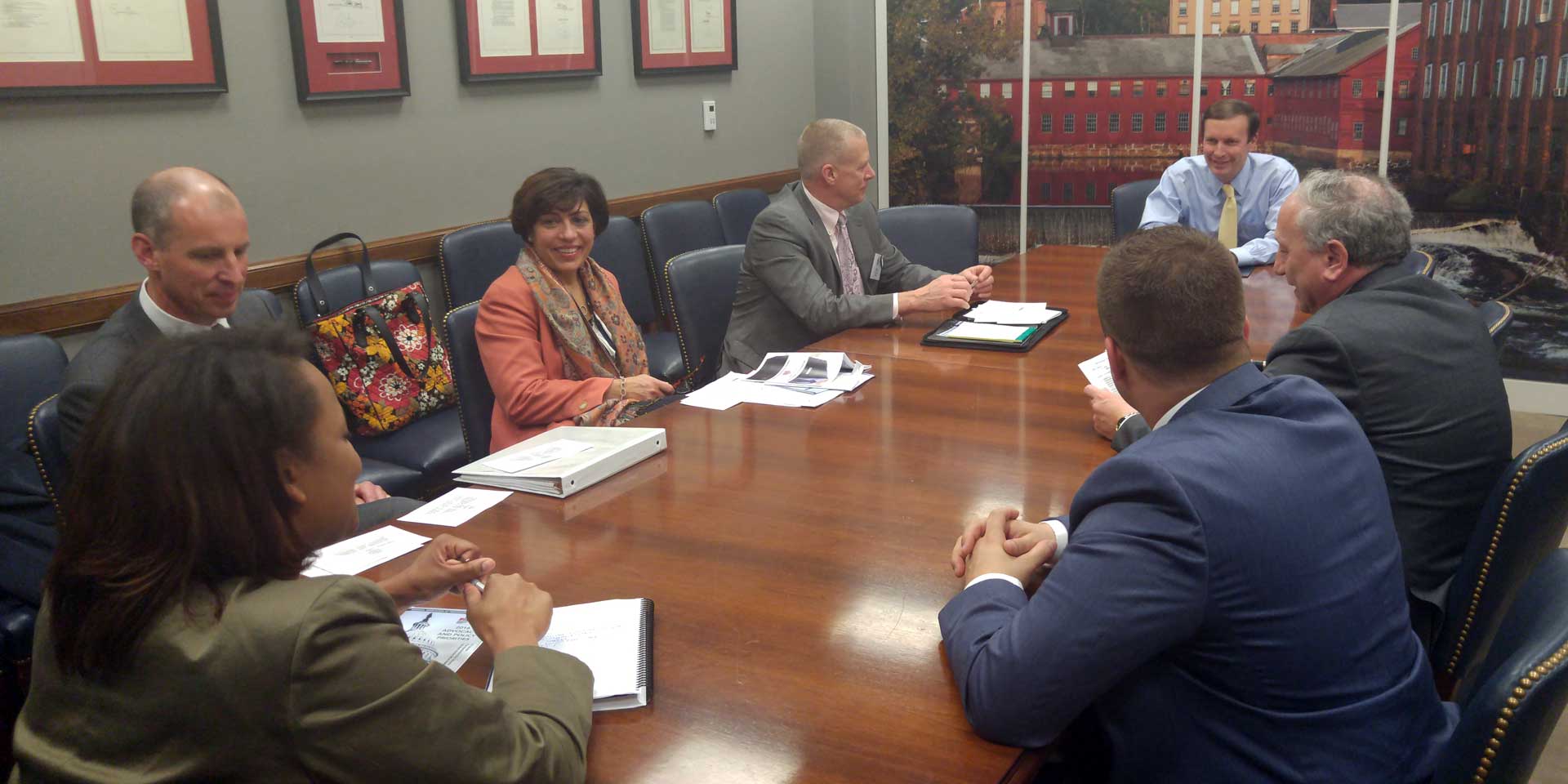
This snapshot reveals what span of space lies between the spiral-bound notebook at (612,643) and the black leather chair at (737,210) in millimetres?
3600

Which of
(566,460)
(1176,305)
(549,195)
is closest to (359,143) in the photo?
(549,195)

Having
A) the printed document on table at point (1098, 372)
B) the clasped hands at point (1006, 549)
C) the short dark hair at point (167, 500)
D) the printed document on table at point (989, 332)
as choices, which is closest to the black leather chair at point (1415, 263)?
the printed document on table at point (1098, 372)

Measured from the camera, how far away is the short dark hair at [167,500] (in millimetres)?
973

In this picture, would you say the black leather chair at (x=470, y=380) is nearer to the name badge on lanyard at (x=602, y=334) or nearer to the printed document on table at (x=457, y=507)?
the name badge on lanyard at (x=602, y=334)

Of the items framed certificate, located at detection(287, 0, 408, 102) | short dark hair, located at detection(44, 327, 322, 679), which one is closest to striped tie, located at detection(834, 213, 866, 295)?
framed certificate, located at detection(287, 0, 408, 102)

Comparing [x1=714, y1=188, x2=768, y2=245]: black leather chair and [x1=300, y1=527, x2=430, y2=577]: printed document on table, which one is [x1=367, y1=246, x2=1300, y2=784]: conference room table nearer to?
[x1=300, y1=527, x2=430, y2=577]: printed document on table

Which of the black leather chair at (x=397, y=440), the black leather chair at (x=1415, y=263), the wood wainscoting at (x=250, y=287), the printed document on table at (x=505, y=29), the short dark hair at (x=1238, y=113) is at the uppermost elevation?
the printed document on table at (x=505, y=29)

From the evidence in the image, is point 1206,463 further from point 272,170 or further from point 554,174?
point 272,170

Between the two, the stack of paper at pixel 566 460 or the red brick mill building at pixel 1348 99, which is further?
the red brick mill building at pixel 1348 99

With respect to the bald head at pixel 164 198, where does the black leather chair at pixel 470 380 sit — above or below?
below

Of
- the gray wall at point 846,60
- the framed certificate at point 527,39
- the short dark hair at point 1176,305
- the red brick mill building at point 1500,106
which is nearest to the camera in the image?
the short dark hair at point 1176,305

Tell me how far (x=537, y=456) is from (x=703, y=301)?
1.35 metres

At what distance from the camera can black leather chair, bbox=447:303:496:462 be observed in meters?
2.74

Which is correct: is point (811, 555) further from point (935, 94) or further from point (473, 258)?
point (935, 94)
